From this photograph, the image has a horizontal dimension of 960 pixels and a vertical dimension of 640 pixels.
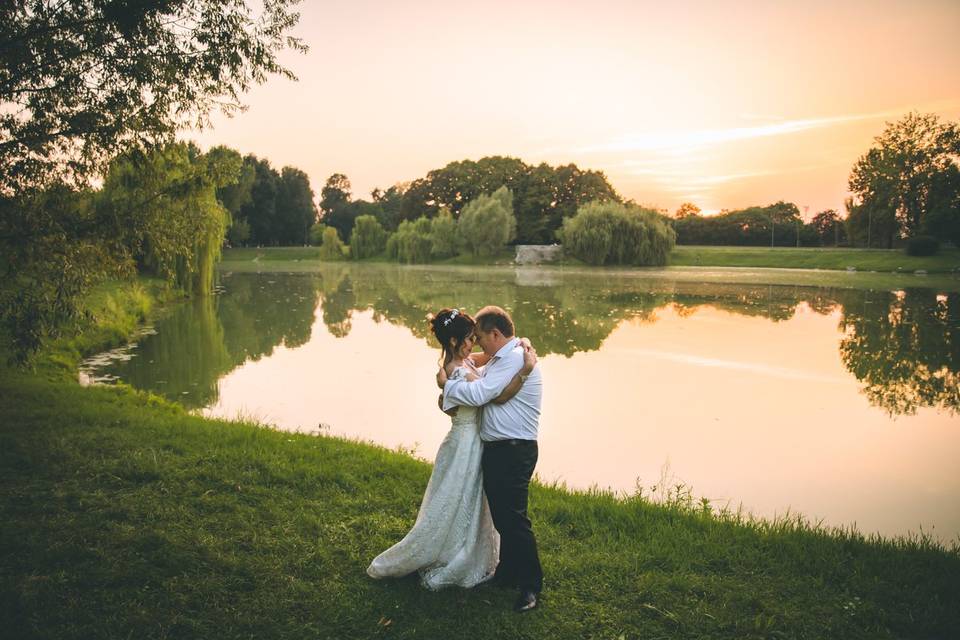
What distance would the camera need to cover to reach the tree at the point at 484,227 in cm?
5731

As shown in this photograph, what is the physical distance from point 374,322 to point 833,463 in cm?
1338

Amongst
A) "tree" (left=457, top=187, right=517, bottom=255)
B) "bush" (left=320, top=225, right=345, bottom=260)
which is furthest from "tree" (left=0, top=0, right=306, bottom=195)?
"bush" (left=320, top=225, right=345, bottom=260)

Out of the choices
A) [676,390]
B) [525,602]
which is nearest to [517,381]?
[525,602]

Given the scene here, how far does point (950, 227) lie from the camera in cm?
4369

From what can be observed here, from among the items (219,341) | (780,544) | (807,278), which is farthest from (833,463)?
(807,278)

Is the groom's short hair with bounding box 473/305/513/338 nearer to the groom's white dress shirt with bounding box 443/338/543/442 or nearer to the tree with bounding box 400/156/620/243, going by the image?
the groom's white dress shirt with bounding box 443/338/543/442

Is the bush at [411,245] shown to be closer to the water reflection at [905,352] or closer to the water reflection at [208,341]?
the water reflection at [208,341]

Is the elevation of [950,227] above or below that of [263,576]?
above

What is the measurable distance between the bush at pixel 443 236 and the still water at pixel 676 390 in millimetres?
38003

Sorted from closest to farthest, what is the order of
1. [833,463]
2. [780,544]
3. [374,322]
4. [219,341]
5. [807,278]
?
1. [780,544]
2. [833,463]
3. [219,341]
4. [374,322]
5. [807,278]

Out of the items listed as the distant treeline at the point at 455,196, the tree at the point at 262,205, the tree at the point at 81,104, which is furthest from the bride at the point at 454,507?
the tree at the point at 262,205

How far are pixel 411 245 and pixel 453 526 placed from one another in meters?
55.0

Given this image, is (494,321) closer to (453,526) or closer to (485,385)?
(485,385)

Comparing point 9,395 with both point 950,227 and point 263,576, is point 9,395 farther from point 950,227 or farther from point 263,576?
point 950,227
